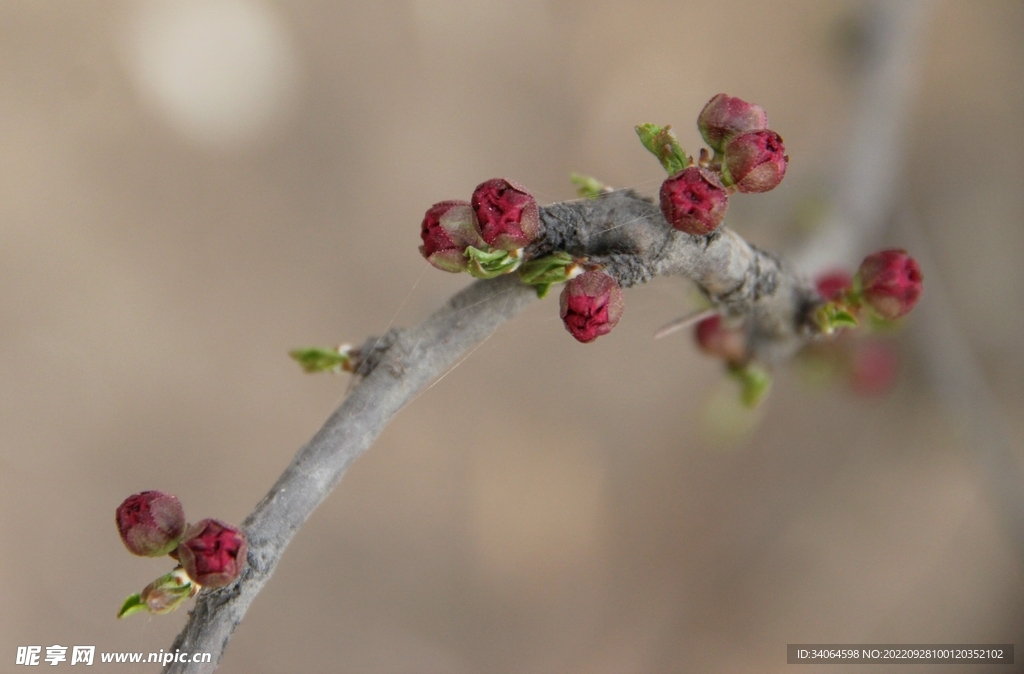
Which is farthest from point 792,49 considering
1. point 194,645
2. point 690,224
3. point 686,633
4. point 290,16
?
point 194,645

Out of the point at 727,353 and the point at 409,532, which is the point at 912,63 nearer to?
the point at 727,353

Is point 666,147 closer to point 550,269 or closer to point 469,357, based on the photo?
point 550,269

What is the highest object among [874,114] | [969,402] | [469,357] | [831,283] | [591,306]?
[874,114]

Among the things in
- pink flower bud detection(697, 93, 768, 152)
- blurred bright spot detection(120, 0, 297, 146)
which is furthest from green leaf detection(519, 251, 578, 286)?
blurred bright spot detection(120, 0, 297, 146)

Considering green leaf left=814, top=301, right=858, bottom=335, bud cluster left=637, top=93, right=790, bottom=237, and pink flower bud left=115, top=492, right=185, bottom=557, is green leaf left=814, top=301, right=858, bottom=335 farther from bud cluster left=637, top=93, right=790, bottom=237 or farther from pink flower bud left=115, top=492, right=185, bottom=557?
pink flower bud left=115, top=492, right=185, bottom=557

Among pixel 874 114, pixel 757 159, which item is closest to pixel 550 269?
pixel 757 159

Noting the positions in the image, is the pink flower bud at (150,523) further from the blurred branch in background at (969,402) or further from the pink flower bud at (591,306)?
the blurred branch in background at (969,402)
